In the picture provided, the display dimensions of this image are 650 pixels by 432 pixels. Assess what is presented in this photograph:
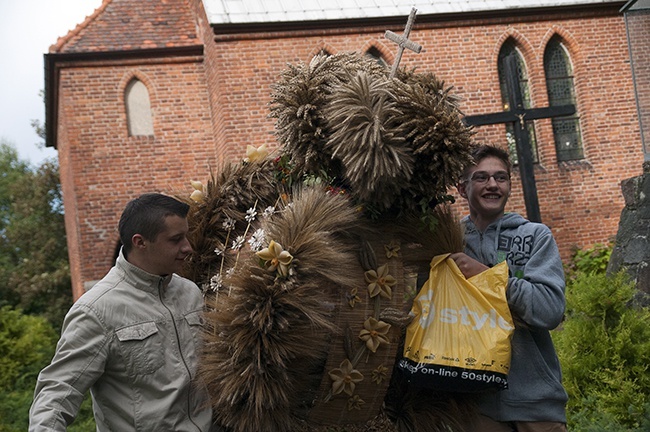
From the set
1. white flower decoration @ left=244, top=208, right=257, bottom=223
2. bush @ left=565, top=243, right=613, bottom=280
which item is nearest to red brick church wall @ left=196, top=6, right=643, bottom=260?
bush @ left=565, top=243, right=613, bottom=280

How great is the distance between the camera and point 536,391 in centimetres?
349

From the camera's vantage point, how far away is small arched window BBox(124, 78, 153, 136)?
1647cm

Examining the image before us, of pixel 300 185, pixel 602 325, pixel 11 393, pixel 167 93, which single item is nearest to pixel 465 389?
pixel 300 185

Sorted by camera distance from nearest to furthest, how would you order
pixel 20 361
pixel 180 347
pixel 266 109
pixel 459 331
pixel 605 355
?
pixel 180 347 < pixel 459 331 < pixel 605 355 < pixel 20 361 < pixel 266 109

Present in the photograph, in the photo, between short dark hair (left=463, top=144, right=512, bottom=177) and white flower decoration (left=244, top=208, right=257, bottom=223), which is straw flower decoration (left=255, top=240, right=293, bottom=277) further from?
short dark hair (left=463, top=144, right=512, bottom=177)

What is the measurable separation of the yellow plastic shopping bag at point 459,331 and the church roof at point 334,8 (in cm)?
1285

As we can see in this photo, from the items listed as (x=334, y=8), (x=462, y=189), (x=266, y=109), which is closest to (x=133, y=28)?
(x=266, y=109)

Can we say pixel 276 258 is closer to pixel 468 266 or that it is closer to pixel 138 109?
pixel 468 266

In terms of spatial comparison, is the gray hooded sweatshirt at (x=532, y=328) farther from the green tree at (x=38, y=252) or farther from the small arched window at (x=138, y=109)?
the green tree at (x=38, y=252)

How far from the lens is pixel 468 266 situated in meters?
3.49

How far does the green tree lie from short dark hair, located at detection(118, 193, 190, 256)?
76.5 ft

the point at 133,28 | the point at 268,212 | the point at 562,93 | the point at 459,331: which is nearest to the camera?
the point at 459,331

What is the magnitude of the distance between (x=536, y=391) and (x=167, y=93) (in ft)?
45.8

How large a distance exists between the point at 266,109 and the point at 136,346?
41.9 ft
